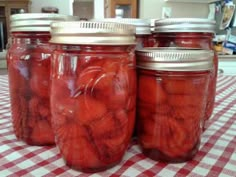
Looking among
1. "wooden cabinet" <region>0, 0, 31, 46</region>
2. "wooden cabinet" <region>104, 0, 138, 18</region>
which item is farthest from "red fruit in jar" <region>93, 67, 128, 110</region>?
"wooden cabinet" <region>0, 0, 31, 46</region>

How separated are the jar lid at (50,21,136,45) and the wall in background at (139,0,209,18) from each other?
2220 mm

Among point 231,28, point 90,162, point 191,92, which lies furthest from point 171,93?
point 231,28

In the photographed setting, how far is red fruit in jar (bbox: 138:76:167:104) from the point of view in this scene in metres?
0.36

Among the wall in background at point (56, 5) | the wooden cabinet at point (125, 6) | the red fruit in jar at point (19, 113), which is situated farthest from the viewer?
the wall in background at point (56, 5)

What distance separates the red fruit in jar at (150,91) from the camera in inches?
14.1

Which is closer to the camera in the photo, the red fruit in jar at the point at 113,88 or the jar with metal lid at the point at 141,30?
the red fruit in jar at the point at 113,88

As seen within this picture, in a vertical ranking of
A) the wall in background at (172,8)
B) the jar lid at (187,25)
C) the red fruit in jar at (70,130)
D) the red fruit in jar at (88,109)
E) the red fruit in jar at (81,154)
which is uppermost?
the wall in background at (172,8)

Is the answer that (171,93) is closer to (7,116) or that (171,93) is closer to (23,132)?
(23,132)

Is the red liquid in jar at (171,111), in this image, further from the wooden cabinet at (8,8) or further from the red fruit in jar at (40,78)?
the wooden cabinet at (8,8)

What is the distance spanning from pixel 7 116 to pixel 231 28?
2.53 metres

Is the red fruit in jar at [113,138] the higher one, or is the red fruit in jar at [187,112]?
the red fruit in jar at [187,112]

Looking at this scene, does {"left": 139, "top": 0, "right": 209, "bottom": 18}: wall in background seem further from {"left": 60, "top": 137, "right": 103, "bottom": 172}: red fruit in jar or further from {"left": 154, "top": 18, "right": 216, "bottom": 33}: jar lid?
{"left": 60, "top": 137, "right": 103, "bottom": 172}: red fruit in jar

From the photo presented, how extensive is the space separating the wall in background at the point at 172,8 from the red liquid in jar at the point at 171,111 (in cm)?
218

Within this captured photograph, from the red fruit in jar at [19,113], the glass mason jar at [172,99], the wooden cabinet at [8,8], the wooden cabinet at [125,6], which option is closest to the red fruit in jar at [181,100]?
the glass mason jar at [172,99]
